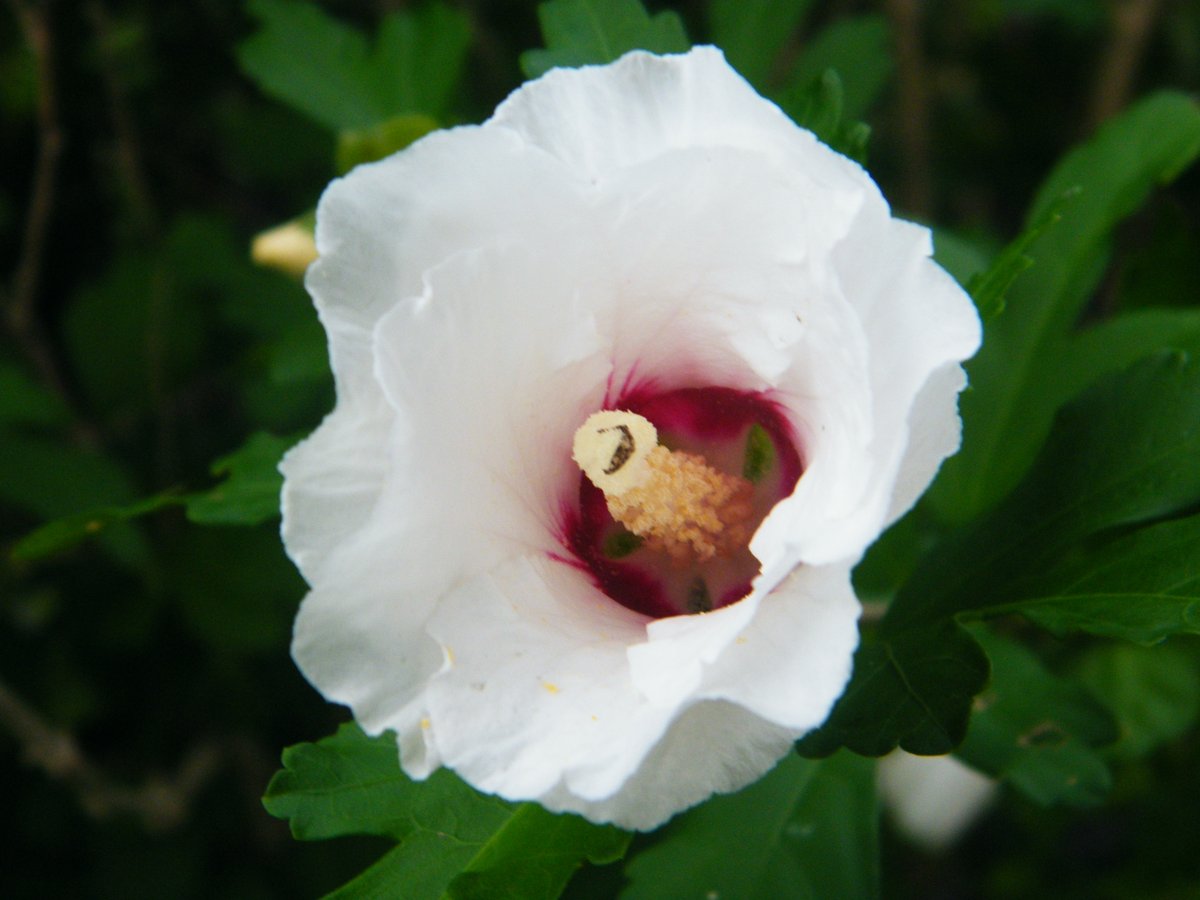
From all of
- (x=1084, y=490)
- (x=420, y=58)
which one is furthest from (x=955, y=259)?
(x=420, y=58)

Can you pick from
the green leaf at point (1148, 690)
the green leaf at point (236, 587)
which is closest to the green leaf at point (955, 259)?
the green leaf at point (1148, 690)

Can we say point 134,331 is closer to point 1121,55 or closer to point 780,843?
point 780,843

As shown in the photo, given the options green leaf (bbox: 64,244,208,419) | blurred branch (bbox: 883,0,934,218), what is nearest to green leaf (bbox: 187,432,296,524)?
green leaf (bbox: 64,244,208,419)

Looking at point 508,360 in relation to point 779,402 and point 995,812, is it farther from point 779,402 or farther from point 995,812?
point 995,812

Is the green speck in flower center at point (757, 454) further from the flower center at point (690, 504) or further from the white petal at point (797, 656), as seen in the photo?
the white petal at point (797, 656)

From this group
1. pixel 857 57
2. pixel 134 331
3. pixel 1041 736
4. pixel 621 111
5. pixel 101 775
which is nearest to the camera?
pixel 621 111
